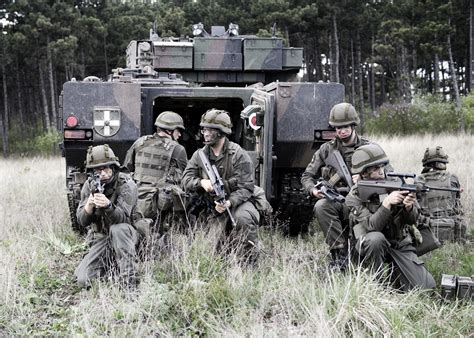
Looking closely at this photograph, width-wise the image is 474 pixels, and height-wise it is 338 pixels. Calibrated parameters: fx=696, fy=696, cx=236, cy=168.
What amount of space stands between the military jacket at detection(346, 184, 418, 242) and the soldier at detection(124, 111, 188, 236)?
1.86 m

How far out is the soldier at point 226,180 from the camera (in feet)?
19.9

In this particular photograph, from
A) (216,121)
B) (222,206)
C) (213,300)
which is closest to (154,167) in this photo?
(216,121)

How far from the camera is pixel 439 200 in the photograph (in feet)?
23.4

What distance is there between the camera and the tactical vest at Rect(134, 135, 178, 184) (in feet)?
22.1

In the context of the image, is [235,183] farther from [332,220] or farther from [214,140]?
[332,220]

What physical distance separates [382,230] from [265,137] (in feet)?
6.03

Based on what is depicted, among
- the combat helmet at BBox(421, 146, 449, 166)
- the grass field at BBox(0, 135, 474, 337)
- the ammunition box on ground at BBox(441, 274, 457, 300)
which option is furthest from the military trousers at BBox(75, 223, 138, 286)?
the combat helmet at BBox(421, 146, 449, 166)

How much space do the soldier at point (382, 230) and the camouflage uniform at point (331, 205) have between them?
1.75 ft

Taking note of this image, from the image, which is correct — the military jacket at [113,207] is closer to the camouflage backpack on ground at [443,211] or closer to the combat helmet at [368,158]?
the combat helmet at [368,158]

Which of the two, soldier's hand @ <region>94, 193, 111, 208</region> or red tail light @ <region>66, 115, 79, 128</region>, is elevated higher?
red tail light @ <region>66, 115, 79, 128</region>

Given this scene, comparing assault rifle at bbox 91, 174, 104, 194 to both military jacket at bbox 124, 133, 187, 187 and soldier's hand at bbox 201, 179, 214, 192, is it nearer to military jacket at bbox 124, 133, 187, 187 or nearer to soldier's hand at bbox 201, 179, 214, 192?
soldier's hand at bbox 201, 179, 214, 192

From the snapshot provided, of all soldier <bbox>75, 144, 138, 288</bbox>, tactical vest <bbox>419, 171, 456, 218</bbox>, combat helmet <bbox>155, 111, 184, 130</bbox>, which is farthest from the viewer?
tactical vest <bbox>419, 171, 456, 218</bbox>

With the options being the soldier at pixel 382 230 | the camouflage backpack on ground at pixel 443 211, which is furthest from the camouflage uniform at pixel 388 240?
the camouflage backpack on ground at pixel 443 211

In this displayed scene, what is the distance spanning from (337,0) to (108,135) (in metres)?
25.6
